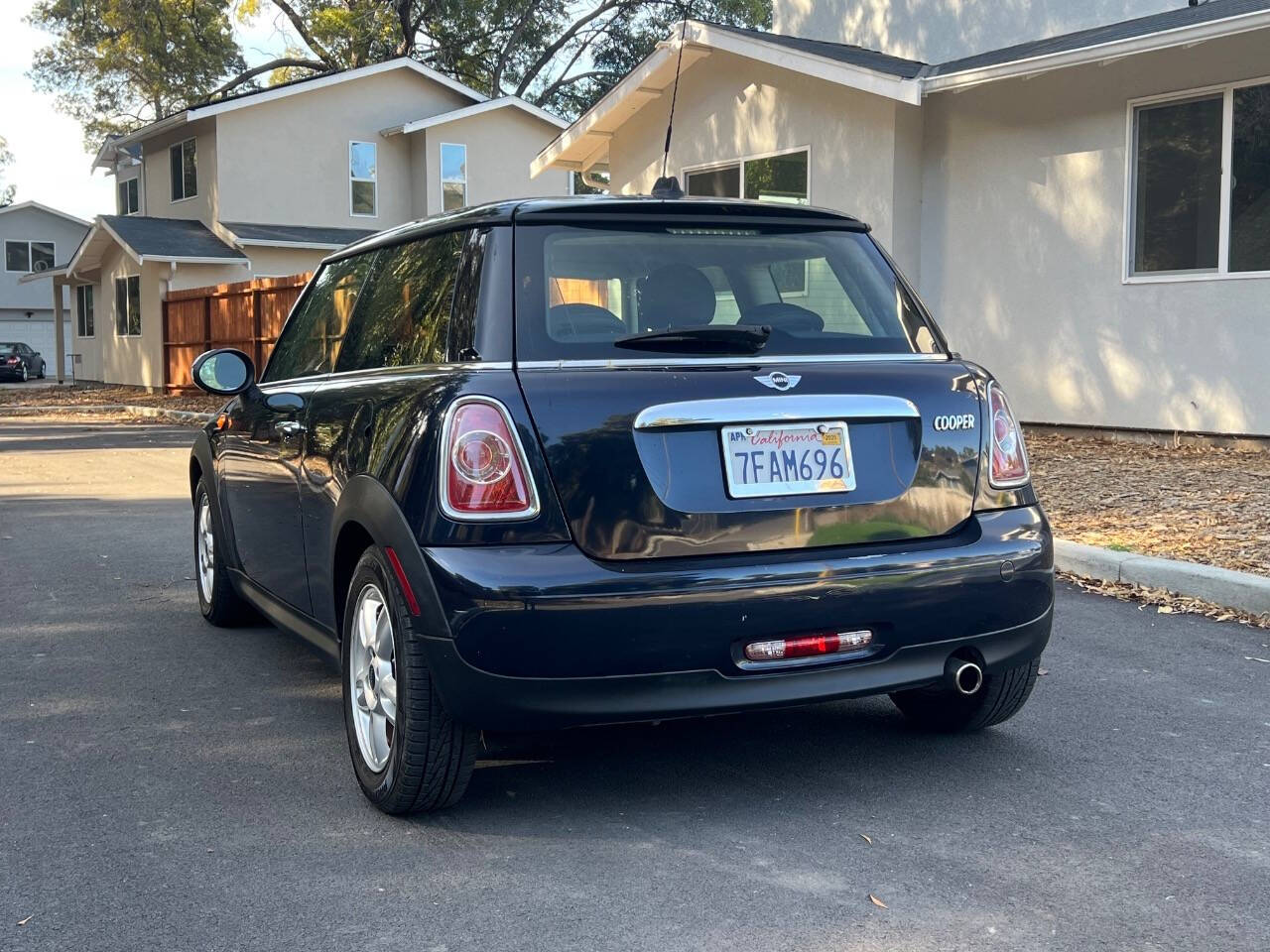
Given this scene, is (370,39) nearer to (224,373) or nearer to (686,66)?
(686,66)

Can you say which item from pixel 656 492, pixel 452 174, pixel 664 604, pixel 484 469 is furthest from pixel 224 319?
pixel 664 604

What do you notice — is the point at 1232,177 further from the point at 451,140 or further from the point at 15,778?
the point at 451,140

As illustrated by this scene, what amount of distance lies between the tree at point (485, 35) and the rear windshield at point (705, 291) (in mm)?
36737

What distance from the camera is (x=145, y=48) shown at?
41.0 meters

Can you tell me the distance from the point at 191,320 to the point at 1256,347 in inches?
902

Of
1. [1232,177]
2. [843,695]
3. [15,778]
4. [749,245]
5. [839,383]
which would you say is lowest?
[15,778]

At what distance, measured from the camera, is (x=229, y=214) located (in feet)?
104

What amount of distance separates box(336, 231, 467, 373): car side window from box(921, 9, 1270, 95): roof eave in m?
8.43

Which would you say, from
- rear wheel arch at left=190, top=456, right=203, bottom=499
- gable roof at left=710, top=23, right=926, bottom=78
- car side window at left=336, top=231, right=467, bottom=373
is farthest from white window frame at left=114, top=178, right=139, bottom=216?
car side window at left=336, top=231, right=467, bottom=373

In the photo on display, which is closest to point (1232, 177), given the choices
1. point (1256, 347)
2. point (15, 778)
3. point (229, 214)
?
point (1256, 347)

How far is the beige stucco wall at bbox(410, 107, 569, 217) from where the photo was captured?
33031 millimetres

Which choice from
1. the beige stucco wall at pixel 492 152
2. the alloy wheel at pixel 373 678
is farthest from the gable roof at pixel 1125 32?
the beige stucco wall at pixel 492 152

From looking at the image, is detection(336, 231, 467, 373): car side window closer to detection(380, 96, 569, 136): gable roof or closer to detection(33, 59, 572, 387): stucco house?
detection(33, 59, 572, 387): stucco house

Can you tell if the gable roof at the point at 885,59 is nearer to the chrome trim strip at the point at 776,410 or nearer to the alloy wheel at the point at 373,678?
the chrome trim strip at the point at 776,410
